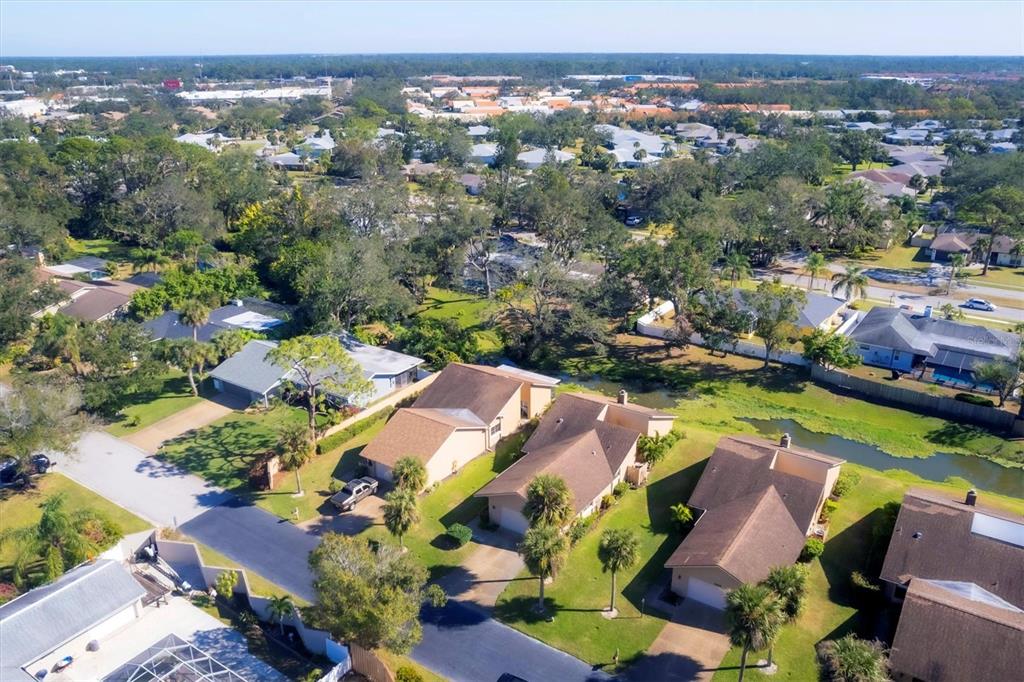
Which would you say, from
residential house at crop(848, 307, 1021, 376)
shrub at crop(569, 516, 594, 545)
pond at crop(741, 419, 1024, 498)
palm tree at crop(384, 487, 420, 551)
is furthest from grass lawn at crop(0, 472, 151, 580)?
residential house at crop(848, 307, 1021, 376)

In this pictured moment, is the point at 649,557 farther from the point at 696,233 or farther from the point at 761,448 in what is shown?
the point at 696,233

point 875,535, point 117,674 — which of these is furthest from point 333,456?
point 875,535

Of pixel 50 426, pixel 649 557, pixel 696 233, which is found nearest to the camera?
pixel 649 557

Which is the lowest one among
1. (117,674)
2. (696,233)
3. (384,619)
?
(117,674)

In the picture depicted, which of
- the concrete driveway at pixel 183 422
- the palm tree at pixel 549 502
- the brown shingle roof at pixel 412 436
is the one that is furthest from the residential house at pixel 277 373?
the palm tree at pixel 549 502

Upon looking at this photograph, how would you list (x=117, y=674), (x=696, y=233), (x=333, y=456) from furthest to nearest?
(x=696, y=233), (x=333, y=456), (x=117, y=674)

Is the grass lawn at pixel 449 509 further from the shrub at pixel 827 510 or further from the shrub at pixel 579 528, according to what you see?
the shrub at pixel 827 510

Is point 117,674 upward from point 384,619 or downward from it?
downward
